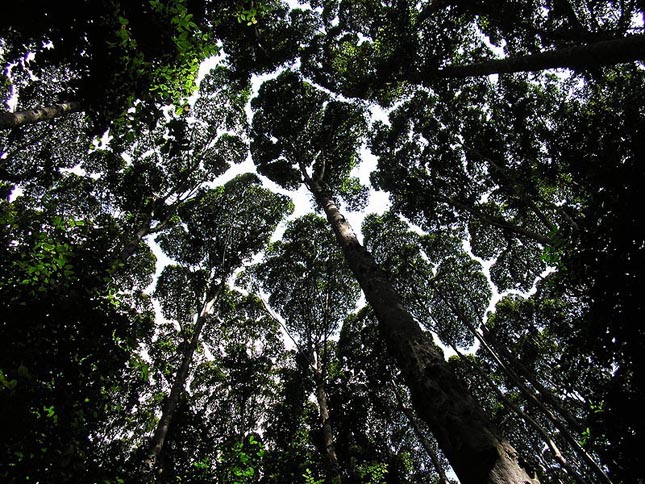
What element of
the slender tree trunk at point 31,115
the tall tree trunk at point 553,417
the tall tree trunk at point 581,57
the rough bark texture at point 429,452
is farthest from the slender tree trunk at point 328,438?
the tall tree trunk at point 581,57

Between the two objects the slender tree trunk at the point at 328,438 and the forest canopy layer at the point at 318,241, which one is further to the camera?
the slender tree trunk at the point at 328,438

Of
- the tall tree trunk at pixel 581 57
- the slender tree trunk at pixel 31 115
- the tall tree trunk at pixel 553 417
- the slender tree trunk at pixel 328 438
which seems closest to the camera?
the slender tree trunk at pixel 31 115

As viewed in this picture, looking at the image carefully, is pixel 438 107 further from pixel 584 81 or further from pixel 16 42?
pixel 16 42

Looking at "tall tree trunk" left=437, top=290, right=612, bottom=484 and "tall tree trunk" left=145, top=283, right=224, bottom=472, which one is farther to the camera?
"tall tree trunk" left=145, top=283, right=224, bottom=472

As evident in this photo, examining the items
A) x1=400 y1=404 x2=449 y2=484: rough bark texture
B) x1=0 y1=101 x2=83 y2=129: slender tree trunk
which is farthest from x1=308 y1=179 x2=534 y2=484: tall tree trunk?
x1=400 y1=404 x2=449 y2=484: rough bark texture

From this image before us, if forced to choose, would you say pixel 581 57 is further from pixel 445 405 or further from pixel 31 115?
pixel 31 115

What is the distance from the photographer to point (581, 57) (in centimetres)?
579

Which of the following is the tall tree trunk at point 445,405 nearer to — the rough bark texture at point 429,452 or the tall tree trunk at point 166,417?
the tall tree trunk at point 166,417

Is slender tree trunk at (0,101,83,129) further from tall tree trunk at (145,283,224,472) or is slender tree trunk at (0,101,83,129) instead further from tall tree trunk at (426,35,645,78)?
tall tree trunk at (426,35,645,78)

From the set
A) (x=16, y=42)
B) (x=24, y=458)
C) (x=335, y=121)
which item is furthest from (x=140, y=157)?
(x=24, y=458)

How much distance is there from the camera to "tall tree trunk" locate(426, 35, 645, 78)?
5.19 metres

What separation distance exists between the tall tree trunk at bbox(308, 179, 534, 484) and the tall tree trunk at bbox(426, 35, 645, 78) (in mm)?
5444

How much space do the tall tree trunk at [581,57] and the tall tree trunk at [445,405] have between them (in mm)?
5444

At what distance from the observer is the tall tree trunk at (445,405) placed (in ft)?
7.00
